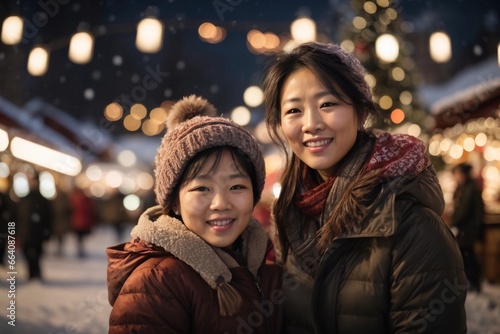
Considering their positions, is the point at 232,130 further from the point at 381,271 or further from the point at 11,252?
the point at 11,252

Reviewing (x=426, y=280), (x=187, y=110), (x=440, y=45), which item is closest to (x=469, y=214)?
(x=440, y=45)

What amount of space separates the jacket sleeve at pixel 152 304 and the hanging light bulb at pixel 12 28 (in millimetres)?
5252

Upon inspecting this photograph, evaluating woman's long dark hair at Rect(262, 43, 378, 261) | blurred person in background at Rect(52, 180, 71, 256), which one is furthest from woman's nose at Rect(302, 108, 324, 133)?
blurred person in background at Rect(52, 180, 71, 256)

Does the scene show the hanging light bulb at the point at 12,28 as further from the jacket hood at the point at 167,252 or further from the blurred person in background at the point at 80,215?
the blurred person in background at the point at 80,215

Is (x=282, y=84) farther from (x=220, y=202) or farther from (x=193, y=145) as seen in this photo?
(x=220, y=202)

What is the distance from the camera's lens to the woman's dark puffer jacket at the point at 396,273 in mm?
2020

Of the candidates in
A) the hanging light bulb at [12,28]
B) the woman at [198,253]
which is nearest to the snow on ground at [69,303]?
the hanging light bulb at [12,28]

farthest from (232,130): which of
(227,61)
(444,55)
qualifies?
(227,61)

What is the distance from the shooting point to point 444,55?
8664 millimetres

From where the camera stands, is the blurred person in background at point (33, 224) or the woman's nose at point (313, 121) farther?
the blurred person in background at point (33, 224)

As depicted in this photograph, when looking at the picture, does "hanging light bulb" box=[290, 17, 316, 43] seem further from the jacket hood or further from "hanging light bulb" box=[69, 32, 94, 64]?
the jacket hood

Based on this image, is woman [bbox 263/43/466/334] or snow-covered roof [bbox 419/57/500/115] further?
snow-covered roof [bbox 419/57/500/115]

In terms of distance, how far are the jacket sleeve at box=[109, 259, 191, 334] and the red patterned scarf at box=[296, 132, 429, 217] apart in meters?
0.72

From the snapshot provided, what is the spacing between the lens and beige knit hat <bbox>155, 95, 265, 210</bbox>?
224cm
